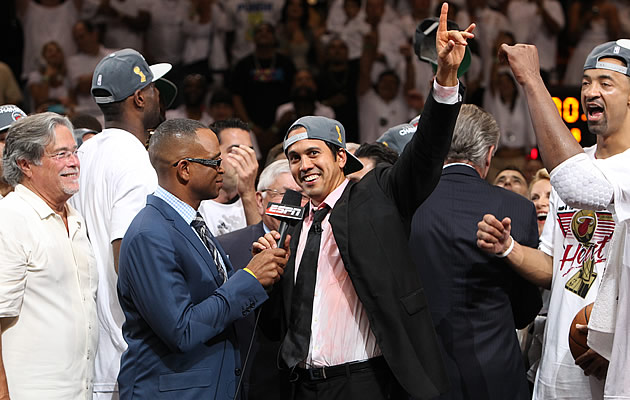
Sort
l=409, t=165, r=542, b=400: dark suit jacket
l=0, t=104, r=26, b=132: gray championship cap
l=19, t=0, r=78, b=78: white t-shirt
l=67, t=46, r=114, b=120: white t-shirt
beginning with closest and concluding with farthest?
l=409, t=165, r=542, b=400: dark suit jacket, l=0, t=104, r=26, b=132: gray championship cap, l=67, t=46, r=114, b=120: white t-shirt, l=19, t=0, r=78, b=78: white t-shirt

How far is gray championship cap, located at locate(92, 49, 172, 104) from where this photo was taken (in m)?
4.12

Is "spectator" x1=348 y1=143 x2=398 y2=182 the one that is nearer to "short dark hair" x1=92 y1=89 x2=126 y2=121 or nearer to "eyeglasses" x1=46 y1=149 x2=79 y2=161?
"short dark hair" x1=92 y1=89 x2=126 y2=121

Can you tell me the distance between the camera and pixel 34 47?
9.34m

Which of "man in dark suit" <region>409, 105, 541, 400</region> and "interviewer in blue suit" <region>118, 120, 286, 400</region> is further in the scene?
"man in dark suit" <region>409, 105, 541, 400</region>

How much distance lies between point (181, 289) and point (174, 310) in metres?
0.10

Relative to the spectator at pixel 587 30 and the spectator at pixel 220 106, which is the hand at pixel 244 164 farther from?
the spectator at pixel 587 30

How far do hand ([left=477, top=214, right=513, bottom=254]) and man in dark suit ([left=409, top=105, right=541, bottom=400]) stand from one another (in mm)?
161

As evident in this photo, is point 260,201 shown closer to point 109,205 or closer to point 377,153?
point 377,153

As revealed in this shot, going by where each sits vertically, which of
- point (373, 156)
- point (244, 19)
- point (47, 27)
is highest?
point (244, 19)

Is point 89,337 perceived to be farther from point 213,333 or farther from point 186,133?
point 186,133

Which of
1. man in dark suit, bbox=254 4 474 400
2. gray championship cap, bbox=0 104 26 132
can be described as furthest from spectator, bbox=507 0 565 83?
man in dark suit, bbox=254 4 474 400

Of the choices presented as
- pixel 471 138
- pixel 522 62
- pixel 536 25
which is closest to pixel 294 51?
pixel 536 25

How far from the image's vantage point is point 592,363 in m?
3.42

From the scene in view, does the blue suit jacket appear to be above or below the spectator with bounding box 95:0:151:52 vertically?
→ below
